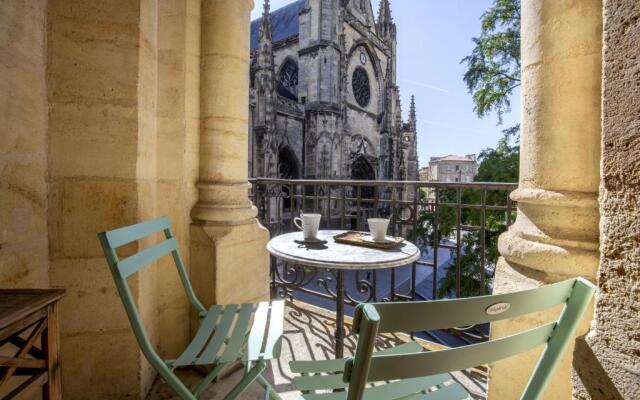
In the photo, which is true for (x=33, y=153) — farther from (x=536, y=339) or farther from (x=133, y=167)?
(x=536, y=339)

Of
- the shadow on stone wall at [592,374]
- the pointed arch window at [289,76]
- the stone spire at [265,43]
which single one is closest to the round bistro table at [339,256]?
the shadow on stone wall at [592,374]

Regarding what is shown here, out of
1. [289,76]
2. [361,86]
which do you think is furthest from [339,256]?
[361,86]

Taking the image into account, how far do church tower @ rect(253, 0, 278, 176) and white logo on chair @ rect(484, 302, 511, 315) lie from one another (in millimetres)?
14411

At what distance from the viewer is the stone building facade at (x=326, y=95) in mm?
15102

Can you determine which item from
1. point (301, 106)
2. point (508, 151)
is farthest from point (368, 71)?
point (508, 151)

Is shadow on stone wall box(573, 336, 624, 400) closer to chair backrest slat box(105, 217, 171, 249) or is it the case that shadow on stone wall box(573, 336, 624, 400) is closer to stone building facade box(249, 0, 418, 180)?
chair backrest slat box(105, 217, 171, 249)

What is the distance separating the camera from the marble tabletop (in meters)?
1.55

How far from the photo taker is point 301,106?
17719 millimetres

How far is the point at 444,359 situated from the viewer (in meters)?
0.66

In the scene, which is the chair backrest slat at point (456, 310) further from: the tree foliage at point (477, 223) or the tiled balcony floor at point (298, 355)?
the tree foliage at point (477, 223)

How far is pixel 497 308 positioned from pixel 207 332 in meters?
1.30

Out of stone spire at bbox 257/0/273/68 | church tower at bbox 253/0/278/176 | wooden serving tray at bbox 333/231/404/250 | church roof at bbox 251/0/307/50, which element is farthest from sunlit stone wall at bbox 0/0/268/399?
church roof at bbox 251/0/307/50

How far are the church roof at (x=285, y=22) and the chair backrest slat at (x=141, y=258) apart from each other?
2177cm

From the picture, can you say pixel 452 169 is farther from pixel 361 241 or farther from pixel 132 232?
pixel 132 232
